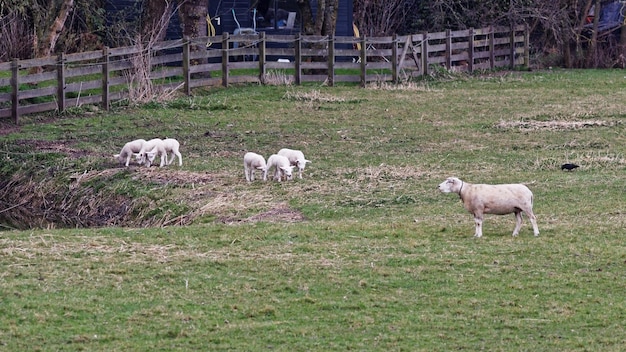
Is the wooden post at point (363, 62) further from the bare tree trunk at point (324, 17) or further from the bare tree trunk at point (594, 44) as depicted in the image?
the bare tree trunk at point (594, 44)

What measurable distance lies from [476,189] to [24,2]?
19.7 metres

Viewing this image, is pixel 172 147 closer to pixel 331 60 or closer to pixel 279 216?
pixel 279 216

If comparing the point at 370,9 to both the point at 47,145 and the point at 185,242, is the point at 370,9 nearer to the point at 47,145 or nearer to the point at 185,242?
the point at 47,145

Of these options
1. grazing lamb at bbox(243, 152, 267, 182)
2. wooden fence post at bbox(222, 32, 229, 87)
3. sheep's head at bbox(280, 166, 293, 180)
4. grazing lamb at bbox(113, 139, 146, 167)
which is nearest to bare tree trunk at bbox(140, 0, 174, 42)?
wooden fence post at bbox(222, 32, 229, 87)

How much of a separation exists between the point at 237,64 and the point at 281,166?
13.4 m

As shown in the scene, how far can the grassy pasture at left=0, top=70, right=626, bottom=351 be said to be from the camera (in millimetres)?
8734

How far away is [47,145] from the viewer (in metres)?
19.7

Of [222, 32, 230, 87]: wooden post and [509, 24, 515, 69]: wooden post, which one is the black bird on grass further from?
[509, 24, 515, 69]: wooden post

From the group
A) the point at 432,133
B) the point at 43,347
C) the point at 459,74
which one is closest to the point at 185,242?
the point at 43,347

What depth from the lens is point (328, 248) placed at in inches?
455

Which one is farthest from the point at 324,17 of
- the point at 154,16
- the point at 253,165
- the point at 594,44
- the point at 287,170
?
the point at 287,170

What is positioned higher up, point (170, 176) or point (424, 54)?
point (424, 54)

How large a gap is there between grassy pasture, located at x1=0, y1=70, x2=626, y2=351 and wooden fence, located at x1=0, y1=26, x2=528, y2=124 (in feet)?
5.58

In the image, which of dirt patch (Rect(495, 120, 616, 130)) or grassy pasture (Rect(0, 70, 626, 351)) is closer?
grassy pasture (Rect(0, 70, 626, 351))
